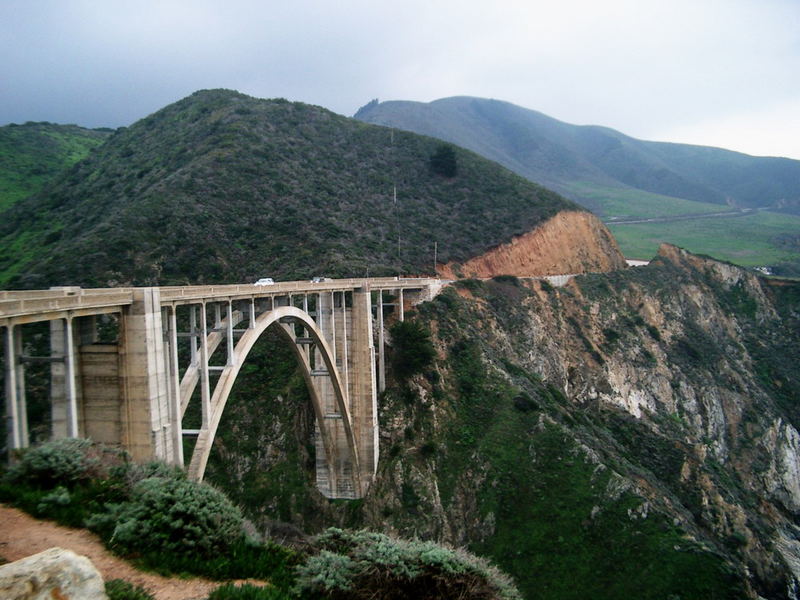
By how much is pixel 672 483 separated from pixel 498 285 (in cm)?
2049

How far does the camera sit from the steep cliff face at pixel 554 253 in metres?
58.7

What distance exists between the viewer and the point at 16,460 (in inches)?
394

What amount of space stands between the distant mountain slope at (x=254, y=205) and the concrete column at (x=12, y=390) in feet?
100

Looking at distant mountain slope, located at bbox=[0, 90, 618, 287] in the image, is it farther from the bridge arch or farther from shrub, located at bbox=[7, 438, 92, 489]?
shrub, located at bbox=[7, 438, 92, 489]

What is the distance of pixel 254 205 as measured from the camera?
53688 millimetres

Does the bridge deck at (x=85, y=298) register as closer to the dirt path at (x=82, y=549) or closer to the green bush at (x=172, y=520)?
the dirt path at (x=82, y=549)

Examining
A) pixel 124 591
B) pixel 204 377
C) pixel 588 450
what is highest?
pixel 204 377

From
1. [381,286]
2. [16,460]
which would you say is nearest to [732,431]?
[381,286]

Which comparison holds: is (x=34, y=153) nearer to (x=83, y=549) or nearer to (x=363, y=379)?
(x=363, y=379)

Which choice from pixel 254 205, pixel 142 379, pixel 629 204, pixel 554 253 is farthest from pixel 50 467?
pixel 629 204

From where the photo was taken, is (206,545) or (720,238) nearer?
(206,545)

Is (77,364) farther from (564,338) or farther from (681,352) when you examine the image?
(681,352)

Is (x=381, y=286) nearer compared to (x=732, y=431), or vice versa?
(x=381, y=286)

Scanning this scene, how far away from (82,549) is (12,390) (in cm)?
297
